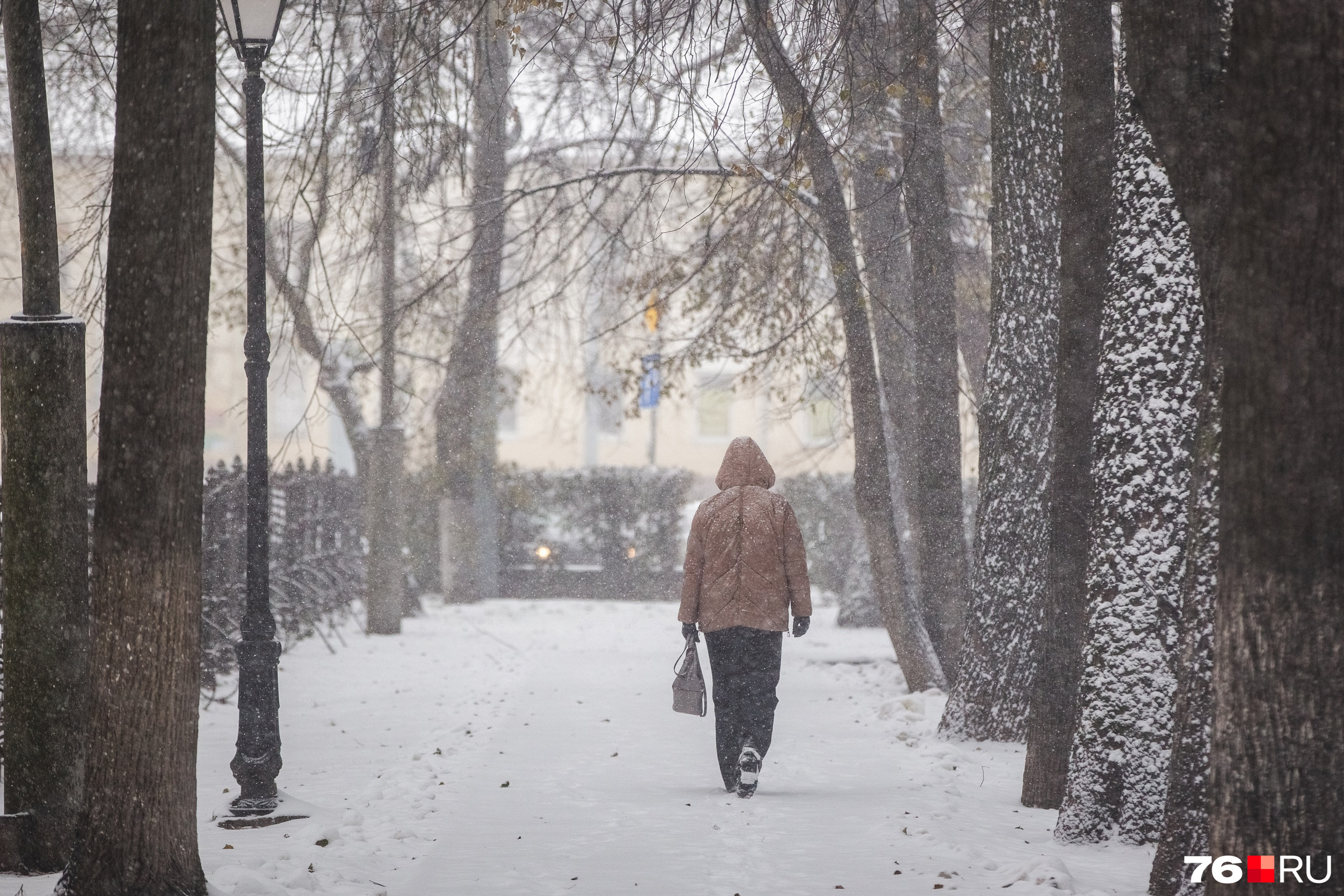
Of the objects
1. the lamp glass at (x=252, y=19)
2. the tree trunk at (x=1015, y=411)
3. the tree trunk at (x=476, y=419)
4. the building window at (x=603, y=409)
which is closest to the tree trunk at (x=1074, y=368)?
the tree trunk at (x=1015, y=411)

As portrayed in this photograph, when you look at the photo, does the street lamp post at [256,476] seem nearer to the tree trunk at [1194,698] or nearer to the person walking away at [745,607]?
the person walking away at [745,607]

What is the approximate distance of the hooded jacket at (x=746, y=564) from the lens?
7.16m

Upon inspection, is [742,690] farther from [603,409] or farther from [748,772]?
[603,409]

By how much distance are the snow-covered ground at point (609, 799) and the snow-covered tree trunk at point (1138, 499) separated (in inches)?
14.7

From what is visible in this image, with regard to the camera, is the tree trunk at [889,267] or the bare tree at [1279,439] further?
the tree trunk at [889,267]

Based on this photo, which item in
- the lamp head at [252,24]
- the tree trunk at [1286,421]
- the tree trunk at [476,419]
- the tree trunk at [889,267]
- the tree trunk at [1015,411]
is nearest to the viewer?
the tree trunk at [1286,421]

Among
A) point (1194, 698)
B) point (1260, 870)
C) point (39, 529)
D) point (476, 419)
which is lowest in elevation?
point (1260, 870)

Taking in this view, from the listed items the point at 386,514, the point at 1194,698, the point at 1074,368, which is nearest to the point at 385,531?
the point at 386,514

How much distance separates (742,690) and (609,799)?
0.91 m

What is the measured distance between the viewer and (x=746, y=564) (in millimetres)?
7223

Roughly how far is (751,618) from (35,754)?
3.51 meters

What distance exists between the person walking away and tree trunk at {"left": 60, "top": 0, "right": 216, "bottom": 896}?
10.6 ft

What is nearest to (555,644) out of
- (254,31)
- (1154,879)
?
(254,31)

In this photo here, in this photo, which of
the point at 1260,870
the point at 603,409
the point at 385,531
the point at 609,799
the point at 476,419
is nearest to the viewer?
the point at 1260,870
